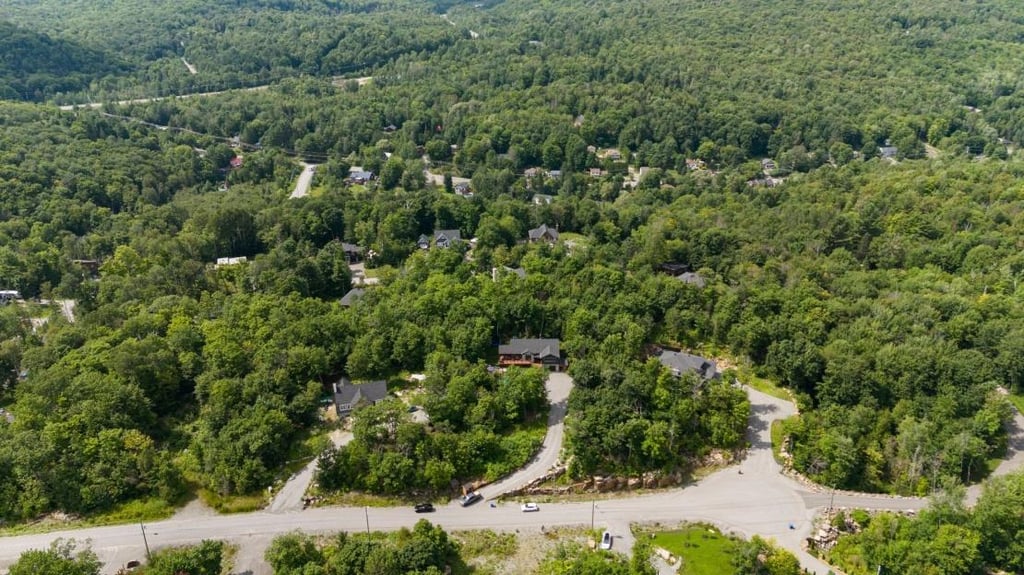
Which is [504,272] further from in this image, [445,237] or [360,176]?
[360,176]

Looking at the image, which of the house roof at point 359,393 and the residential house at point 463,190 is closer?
the house roof at point 359,393

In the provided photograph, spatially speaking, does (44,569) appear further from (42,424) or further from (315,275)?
(315,275)

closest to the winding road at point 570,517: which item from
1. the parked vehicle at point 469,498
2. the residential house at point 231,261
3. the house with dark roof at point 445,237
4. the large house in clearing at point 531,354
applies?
the parked vehicle at point 469,498

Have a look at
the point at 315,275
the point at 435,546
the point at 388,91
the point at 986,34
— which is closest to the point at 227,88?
the point at 388,91

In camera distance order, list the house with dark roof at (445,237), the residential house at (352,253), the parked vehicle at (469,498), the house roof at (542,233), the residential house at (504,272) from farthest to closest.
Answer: the house roof at (542,233)
the house with dark roof at (445,237)
the residential house at (352,253)
the residential house at (504,272)
the parked vehicle at (469,498)

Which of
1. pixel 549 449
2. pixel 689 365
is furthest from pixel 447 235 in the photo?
pixel 549 449

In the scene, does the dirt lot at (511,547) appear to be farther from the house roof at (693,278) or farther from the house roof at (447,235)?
the house roof at (447,235)
